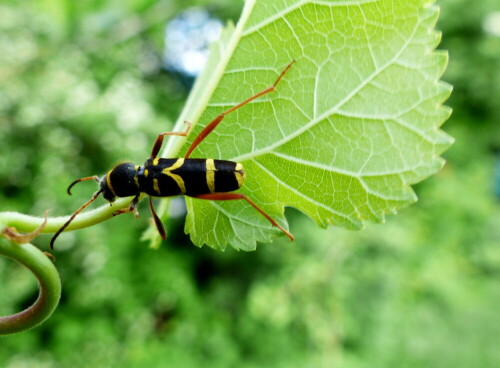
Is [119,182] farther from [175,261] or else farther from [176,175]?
[175,261]

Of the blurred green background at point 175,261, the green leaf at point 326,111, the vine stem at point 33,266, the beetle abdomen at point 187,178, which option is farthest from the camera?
the blurred green background at point 175,261

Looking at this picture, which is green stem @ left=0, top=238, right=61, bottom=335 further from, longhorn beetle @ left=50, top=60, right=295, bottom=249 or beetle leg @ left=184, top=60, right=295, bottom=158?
beetle leg @ left=184, top=60, right=295, bottom=158

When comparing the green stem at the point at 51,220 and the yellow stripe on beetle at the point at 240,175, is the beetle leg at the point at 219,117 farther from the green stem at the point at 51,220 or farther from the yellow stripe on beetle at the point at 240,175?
the green stem at the point at 51,220

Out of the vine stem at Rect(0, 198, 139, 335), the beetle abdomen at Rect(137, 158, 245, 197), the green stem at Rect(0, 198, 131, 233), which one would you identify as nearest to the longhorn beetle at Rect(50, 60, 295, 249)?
the beetle abdomen at Rect(137, 158, 245, 197)

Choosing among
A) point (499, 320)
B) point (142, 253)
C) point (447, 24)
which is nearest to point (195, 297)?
point (142, 253)

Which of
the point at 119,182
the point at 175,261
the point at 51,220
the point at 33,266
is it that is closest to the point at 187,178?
the point at 119,182

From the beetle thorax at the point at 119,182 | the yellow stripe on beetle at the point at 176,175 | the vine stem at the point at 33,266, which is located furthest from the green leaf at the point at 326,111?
the vine stem at the point at 33,266
